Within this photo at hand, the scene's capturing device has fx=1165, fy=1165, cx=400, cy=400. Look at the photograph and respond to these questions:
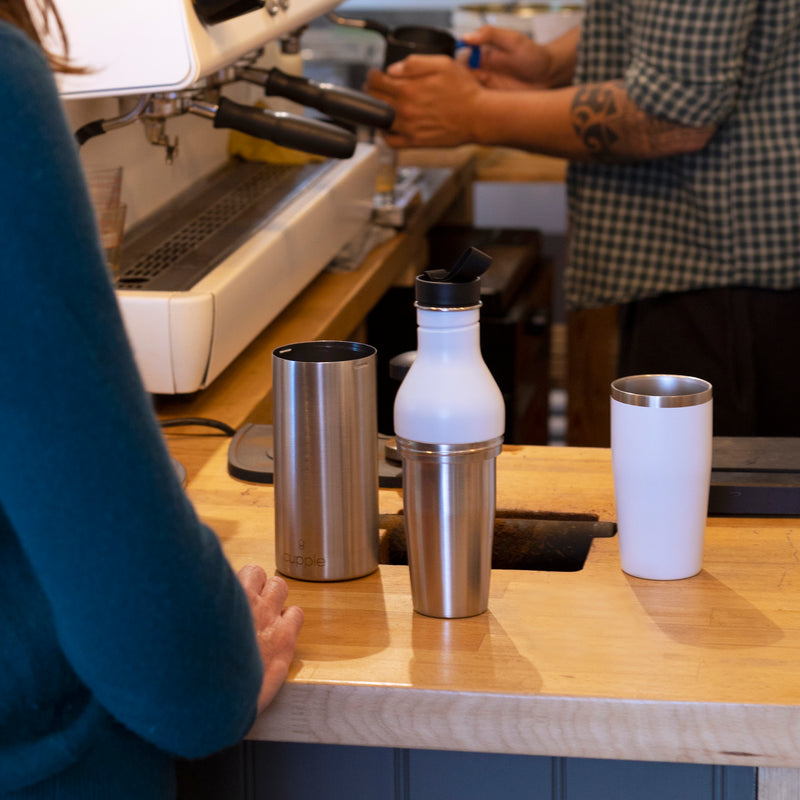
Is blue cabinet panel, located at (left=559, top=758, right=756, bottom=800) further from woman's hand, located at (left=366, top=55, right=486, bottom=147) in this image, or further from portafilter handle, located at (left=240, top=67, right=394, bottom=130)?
woman's hand, located at (left=366, top=55, right=486, bottom=147)

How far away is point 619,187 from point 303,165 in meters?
0.53

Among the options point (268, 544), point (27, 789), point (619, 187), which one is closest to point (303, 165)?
point (619, 187)

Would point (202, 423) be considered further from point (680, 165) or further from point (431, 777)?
point (680, 165)

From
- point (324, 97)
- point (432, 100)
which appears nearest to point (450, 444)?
point (324, 97)

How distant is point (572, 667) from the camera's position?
75 cm

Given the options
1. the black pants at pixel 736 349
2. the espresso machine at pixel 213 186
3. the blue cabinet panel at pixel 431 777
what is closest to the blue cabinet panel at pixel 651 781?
the blue cabinet panel at pixel 431 777

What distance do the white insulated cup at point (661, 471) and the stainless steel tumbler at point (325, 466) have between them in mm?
188

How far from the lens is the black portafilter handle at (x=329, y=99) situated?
149 cm

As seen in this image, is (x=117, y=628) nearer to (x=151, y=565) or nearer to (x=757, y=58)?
(x=151, y=565)

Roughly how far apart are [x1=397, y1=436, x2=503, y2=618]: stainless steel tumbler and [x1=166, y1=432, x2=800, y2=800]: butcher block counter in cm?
2

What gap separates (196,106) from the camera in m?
1.35

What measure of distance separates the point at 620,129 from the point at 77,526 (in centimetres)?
146

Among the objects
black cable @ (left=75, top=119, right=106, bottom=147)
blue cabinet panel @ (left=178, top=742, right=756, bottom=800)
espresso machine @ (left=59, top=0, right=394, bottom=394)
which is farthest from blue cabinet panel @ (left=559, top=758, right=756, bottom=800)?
black cable @ (left=75, top=119, right=106, bottom=147)

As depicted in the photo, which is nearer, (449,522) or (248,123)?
(449,522)
